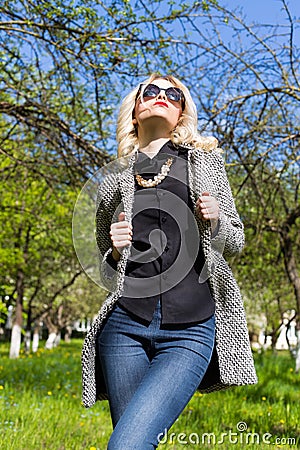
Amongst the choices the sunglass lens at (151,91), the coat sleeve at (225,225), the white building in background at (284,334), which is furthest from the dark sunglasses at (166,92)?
the white building in background at (284,334)

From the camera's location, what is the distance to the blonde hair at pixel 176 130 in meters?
2.11

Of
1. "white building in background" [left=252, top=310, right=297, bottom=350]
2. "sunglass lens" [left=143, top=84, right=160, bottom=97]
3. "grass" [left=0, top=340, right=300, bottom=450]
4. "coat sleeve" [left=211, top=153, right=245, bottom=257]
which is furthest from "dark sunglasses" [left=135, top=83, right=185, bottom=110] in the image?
"white building in background" [left=252, top=310, right=297, bottom=350]

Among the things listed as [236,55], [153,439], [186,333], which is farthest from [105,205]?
[236,55]

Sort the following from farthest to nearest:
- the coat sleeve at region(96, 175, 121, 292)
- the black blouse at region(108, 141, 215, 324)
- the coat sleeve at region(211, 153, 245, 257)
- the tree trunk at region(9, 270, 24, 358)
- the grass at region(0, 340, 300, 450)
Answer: the tree trunk at region(9, 270, 24, 358) < the grass at region(0, 340, 300, 450) < the coat sleeve at region(96, 175, 121, 292) < the coat sleeve at region(211, 153, 245, 257) < the black blouse at region(108, 141, 215, 324)

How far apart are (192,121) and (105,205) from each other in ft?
1.41

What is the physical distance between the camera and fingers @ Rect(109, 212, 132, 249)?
188cm

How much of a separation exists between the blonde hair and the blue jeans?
1.98 ft

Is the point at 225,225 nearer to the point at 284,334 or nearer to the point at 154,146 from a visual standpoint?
the point at 154,146

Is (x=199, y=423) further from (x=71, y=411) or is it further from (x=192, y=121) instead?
(x=192, y=121)

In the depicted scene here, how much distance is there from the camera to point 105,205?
2127mm

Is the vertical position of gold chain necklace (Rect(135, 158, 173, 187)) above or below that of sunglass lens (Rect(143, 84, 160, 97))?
below

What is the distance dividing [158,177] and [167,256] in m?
0.28

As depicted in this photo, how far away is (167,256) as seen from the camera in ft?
6.28

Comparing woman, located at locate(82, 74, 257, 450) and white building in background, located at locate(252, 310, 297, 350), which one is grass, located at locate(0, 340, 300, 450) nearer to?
woman, located at locate(82, 74, 257, 450)
